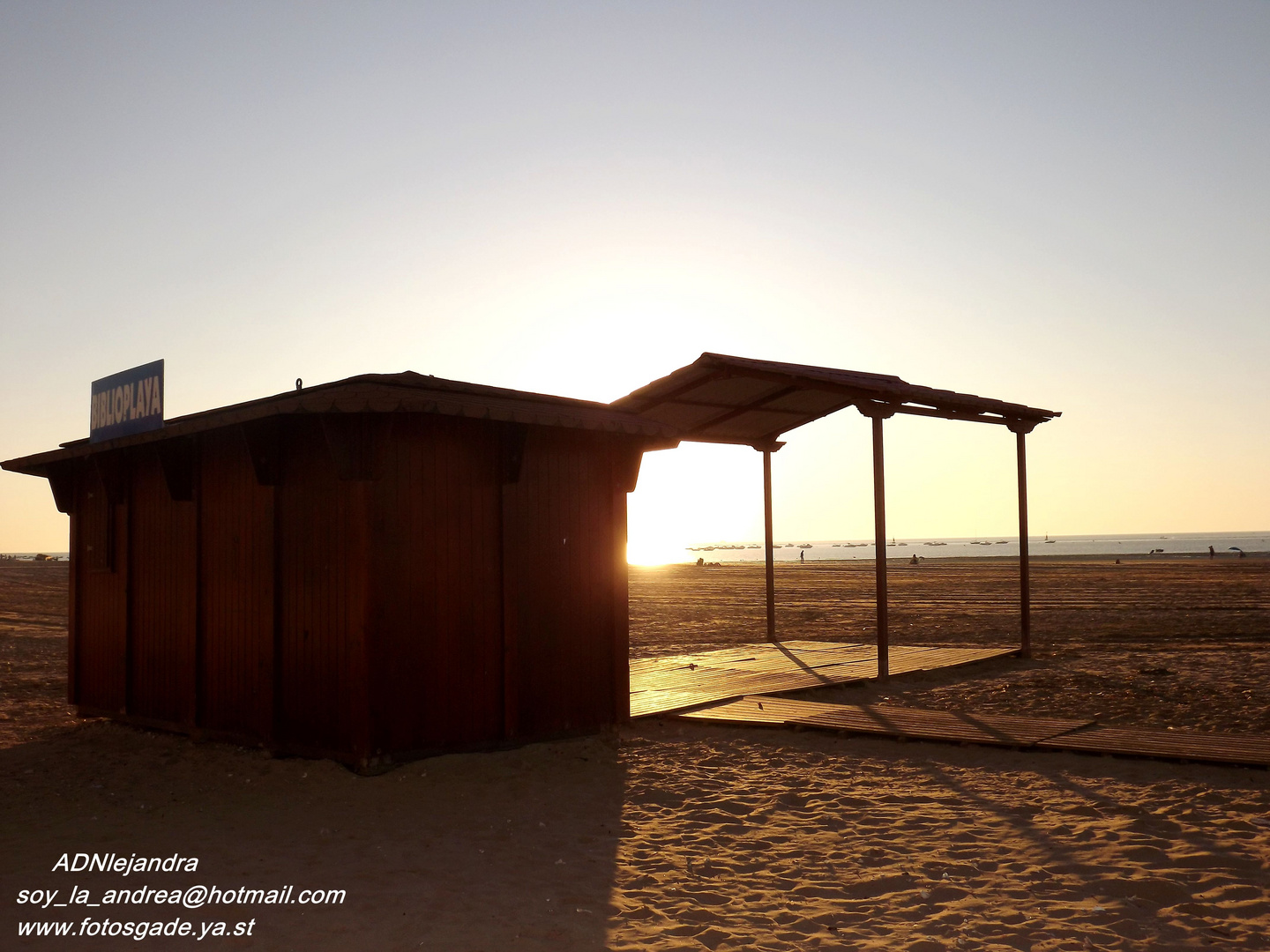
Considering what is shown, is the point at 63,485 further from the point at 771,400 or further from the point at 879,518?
the point at 879,518

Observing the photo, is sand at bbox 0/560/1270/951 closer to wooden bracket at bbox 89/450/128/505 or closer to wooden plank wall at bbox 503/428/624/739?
wooden plank wall at bbox 503/428/624/739

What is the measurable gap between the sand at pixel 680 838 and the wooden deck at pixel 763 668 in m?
1.54

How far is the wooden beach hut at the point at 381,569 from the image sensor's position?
7648 mm

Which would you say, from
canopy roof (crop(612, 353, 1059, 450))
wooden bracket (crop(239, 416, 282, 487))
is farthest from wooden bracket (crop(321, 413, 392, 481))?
canopy roof (crop(612, 353, 1059, 450))

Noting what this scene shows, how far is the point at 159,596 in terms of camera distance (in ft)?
32.8

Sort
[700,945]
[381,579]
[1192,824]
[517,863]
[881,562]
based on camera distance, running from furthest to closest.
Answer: [881,562] < [381,579] < [1192,824] < [517,863] < [700,945]

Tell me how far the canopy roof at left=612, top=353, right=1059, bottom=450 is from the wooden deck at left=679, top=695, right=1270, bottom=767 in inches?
131

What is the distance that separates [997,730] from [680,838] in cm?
419

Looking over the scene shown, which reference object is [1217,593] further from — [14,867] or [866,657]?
[14,867]

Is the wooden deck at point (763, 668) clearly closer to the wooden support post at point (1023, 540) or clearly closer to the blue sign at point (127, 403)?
the wooden support post at point (1023, 540)

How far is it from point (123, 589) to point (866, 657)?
10.3 meters

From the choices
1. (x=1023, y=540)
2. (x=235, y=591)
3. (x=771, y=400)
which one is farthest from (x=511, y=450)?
(x=1023, y=540)

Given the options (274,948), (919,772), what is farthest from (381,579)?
(919,772)

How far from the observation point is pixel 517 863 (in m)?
5.66
